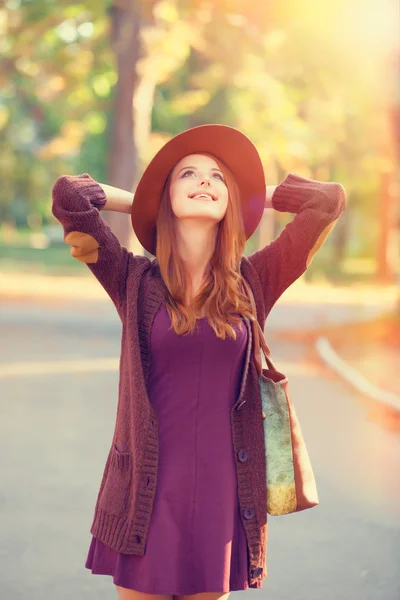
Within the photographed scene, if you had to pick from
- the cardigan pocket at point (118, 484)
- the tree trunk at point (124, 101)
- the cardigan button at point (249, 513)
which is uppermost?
the tree trunk at point (124, 101)

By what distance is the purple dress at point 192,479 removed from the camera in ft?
11.0

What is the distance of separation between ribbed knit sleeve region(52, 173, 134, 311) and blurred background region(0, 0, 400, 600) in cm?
230

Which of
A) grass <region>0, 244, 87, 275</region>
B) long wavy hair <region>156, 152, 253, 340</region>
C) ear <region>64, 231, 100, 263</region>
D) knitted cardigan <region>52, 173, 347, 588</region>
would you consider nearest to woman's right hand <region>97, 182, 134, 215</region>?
knitted cardigan <region>52, 173, 347, 588</region>

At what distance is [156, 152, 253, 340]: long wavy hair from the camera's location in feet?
11.4

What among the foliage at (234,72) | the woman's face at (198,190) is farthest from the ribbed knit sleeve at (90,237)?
the foliage at (234,72)

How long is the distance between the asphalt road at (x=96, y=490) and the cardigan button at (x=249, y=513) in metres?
2.08

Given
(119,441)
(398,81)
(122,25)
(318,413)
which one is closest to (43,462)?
(318,413)

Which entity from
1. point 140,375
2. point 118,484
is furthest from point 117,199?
point 118,484

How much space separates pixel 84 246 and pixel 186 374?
0.52 meters

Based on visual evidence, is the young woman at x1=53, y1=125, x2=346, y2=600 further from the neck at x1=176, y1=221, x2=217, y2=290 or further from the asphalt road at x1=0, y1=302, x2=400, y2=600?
the asphalt road at x1=0, y1=302, x2=400, y2=600

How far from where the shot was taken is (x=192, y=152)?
12.2 feet

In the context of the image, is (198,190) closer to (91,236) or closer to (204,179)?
Answer: (204,179)

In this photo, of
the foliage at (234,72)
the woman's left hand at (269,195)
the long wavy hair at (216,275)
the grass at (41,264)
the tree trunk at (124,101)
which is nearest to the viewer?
the long wavy hair at (216,275)

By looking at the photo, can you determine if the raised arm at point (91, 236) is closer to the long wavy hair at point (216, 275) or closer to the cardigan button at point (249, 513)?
the long wavy hair at point (216, 275)
